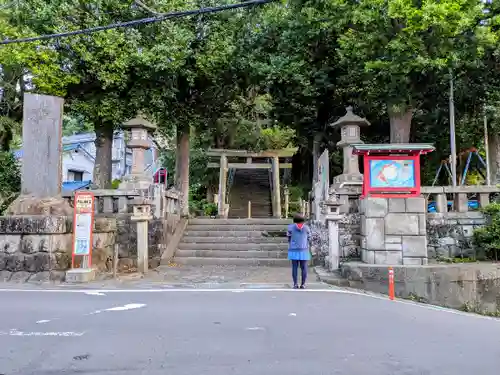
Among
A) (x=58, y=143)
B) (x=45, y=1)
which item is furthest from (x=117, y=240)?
(x=45, y=1)

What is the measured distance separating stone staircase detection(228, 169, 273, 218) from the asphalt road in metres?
16.0

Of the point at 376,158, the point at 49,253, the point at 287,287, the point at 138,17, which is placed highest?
the point at 138,17

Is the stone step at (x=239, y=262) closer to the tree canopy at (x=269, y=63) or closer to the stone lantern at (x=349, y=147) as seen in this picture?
the stone lantern at (x=349, y=147)

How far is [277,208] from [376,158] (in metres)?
12.0

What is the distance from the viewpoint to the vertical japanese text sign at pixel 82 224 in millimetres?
8641

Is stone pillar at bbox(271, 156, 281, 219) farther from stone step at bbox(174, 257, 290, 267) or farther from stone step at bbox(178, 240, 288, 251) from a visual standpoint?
stone step at bbox(174, 257, 290, 267)

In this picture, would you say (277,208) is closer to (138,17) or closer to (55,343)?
(138,17)

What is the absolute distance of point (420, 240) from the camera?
8719 mm

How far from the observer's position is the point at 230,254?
12273mm

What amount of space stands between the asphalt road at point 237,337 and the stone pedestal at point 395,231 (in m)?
1.97

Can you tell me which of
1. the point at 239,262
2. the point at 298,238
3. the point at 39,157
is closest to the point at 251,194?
the point at 239,262

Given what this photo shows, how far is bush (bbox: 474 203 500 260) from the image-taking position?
9570 millimetres

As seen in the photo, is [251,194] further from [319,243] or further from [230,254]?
[319,243]

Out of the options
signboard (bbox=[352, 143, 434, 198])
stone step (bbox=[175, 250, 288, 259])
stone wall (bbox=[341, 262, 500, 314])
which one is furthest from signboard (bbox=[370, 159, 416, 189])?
stone step (bbox=[175, 250, 288, 259])
